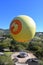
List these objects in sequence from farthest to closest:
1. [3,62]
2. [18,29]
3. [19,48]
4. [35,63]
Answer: [19,48] < [35,63] < [3,62] < [18,29]

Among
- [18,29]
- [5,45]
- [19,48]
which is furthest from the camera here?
[5,45]

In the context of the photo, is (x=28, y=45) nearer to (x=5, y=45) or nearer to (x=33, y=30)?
(x=5, y=45)

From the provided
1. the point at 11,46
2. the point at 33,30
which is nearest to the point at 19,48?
the point at 11,46

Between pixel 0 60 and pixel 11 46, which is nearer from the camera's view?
pixel 0 60

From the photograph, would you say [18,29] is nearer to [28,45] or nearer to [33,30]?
[33,30]

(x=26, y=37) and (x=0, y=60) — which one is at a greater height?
(x=26, y=37)

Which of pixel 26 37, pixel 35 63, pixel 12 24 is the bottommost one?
pixel 35 63

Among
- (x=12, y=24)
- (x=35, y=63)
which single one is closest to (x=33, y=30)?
(x=12, y=24)
